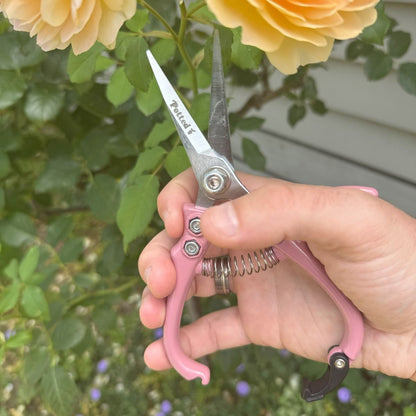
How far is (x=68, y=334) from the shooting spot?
127 cm

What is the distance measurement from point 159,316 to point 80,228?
6.05ft

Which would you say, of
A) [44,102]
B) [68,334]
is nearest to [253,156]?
[44,102]

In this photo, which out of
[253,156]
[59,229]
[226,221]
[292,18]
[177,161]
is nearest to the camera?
[292,18]

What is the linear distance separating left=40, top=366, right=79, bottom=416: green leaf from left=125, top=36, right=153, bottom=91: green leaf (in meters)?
0.75

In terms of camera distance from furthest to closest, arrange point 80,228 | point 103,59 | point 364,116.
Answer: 1. point 80,228
2. point 364,116
3. point 103,59

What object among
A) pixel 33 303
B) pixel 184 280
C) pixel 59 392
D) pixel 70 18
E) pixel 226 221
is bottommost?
pixel 59 392

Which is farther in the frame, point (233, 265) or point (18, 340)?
point (18, 340)

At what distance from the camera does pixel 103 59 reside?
1.12 m

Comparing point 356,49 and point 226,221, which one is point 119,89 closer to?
point 226,221

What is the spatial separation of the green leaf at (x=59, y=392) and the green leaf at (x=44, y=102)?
62 cm

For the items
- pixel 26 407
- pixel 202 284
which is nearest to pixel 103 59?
pixel 202 284

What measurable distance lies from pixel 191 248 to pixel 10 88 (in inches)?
22.5

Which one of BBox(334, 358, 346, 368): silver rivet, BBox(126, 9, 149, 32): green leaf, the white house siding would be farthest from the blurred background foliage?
BBox(334, 358, 346, 368): silver rivet

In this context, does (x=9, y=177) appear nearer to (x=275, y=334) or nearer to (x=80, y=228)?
(x=275, y=334)
